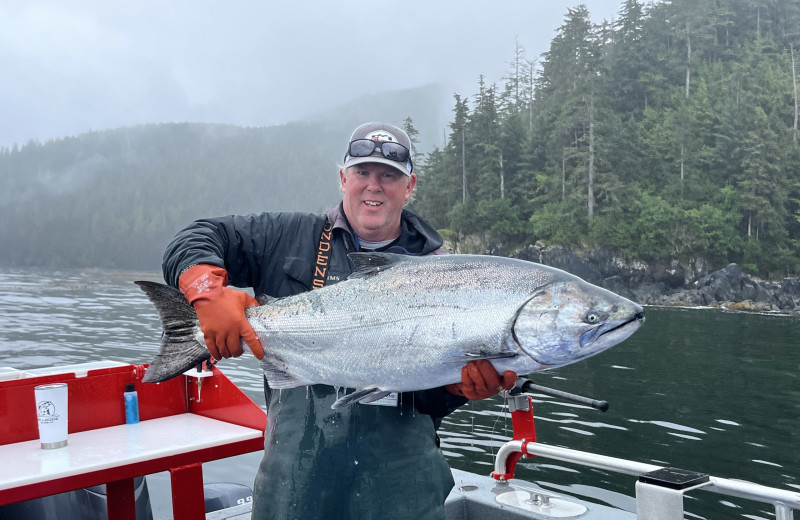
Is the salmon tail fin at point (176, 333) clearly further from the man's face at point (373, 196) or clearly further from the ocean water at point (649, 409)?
the ocean water at point (649, 409)

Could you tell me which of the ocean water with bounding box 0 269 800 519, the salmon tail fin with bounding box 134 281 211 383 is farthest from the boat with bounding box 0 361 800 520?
the ocean water with bounding box 0 269 800 519

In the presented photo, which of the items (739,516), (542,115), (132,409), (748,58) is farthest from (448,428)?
(748,58)

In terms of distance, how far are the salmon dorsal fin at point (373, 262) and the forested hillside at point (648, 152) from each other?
65.7 m

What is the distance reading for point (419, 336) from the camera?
118 inches

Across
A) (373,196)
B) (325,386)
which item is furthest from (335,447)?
(373,196)

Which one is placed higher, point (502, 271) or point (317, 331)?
point (502, 271)

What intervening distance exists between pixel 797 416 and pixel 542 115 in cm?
7152

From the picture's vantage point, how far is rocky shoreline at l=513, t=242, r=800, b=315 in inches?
2184

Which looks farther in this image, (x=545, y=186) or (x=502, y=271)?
(x=545, y=186)

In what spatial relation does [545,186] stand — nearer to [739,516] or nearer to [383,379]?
[739,516]

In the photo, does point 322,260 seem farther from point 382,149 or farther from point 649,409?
point 649,409

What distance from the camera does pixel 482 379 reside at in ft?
9.70

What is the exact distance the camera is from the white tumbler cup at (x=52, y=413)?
4492 mm

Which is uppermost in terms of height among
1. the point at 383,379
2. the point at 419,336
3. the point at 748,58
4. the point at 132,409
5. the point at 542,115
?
the point at 748,58
